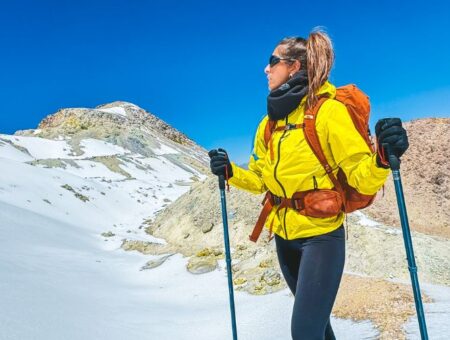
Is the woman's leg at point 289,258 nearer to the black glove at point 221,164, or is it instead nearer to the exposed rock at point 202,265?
the black glove at point 221,164

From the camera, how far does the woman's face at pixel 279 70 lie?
3.61 m

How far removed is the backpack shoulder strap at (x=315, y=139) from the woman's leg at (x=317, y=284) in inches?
15.9

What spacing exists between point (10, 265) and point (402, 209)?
28.1ft

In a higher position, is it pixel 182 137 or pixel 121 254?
pixel 182 137

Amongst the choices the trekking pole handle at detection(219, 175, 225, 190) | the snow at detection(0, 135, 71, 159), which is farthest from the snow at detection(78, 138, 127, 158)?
the trekking pole handle at detection(219, 175, 225, 190)

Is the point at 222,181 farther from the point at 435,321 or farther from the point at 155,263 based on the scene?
the point at 155,263

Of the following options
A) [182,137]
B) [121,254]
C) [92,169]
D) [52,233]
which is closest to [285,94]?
[121,254]

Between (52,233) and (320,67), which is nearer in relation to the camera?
(320,67)

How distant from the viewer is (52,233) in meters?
15.6

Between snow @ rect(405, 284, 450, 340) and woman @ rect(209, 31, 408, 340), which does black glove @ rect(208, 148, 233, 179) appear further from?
snow @ rect(405, 284, 450, 340)

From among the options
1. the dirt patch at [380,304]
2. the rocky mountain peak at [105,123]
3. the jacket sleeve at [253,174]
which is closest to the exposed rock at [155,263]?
the dirt patch at [380,304]

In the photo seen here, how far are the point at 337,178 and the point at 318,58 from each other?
3.21 feet

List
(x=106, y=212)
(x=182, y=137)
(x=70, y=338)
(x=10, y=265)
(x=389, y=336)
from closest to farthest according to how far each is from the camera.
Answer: (x=389, y=336) → (x=70, y=338) → (x=10, y=265) → (x=106, y=212) → (x=182, y=137)

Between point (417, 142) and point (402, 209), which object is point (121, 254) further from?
point (417, 142)
